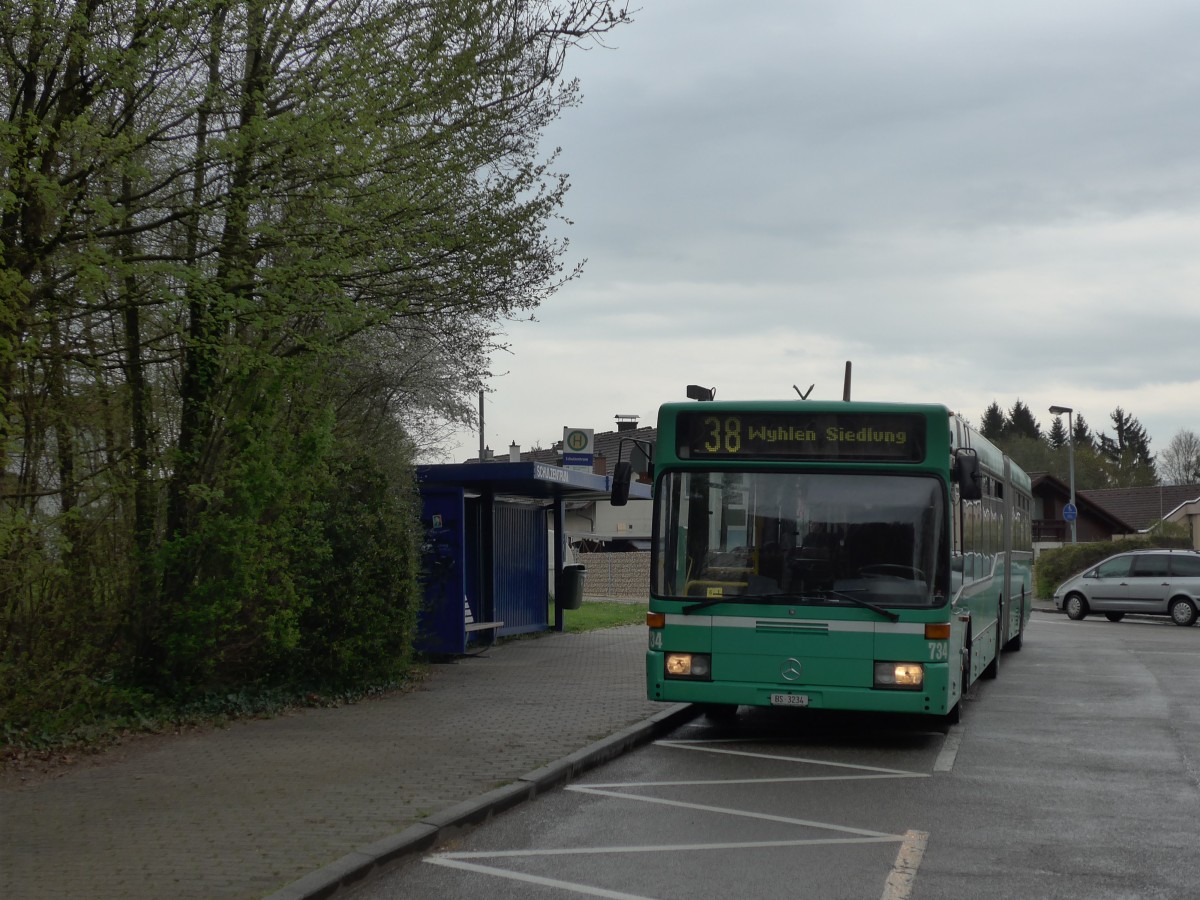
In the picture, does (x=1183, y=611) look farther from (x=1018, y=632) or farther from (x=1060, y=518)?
(x=1060, y=518)

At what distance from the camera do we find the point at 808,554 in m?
11.0

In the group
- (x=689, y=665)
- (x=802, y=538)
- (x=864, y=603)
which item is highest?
(x=802, y=538)

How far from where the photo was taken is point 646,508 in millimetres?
62469

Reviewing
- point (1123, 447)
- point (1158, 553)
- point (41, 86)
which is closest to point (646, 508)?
point (1158, 553)

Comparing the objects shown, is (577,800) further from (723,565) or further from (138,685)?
(138,685)

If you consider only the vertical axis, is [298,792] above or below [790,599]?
below

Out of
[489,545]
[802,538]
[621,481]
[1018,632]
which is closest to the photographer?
[802,538]

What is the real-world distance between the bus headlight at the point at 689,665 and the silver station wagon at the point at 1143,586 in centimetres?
2253

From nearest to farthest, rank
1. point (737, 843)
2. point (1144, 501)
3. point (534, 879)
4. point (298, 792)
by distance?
1. point (534, 879)
2. point (737, 843)
3. point (298, 792)
4. point (1144, 501)

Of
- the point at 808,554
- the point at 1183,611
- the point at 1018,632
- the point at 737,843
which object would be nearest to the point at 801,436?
the point at 808,554

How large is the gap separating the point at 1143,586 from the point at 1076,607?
193 centimetres

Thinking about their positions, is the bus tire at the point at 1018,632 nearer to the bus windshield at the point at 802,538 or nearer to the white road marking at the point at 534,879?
the bus windshield at the point at 802,538

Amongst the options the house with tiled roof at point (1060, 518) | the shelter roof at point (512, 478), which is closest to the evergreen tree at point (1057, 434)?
the house with tiled roof at point (1060, 518)

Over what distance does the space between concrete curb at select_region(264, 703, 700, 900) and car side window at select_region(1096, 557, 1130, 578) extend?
22504 millimetres
